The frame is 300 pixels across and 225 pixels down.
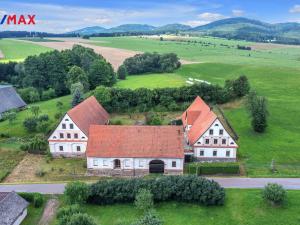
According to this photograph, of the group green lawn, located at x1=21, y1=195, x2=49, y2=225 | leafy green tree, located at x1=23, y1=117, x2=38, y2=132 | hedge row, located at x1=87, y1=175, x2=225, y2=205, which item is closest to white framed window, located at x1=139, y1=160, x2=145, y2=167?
hedge row, located at x1=87, y1=175, x2=225, y2=205

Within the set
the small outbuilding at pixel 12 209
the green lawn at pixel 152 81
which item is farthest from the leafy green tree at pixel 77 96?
the small outbuilding at pixel 12 209

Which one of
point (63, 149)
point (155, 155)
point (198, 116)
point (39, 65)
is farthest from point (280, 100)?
point (39, 65)

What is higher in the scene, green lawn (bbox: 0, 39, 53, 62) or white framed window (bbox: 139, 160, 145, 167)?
green lawn (bbox: 0, 39, 53, 62)

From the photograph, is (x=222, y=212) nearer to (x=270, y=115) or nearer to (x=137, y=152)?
(x=137, y=152)

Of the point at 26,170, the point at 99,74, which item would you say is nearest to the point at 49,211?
the point at 26,170

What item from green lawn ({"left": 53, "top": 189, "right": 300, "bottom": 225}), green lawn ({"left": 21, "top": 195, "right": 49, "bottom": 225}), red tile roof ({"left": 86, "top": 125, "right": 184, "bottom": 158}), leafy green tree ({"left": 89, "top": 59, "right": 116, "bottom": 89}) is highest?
leafy green tree ({"left": 89, "top": 59, "right": 116, "bottom": 89})

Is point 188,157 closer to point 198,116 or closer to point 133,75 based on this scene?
point 198,116

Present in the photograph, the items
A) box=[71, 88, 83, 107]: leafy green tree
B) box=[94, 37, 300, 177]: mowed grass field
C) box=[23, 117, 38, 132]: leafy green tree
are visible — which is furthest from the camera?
box=[71, 88, 83, 107]: leafy green tree

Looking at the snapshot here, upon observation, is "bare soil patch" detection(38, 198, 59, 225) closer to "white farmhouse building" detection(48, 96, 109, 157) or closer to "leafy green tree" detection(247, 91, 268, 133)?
"white farmhouse building" detection(48, 96, 109, 157)
